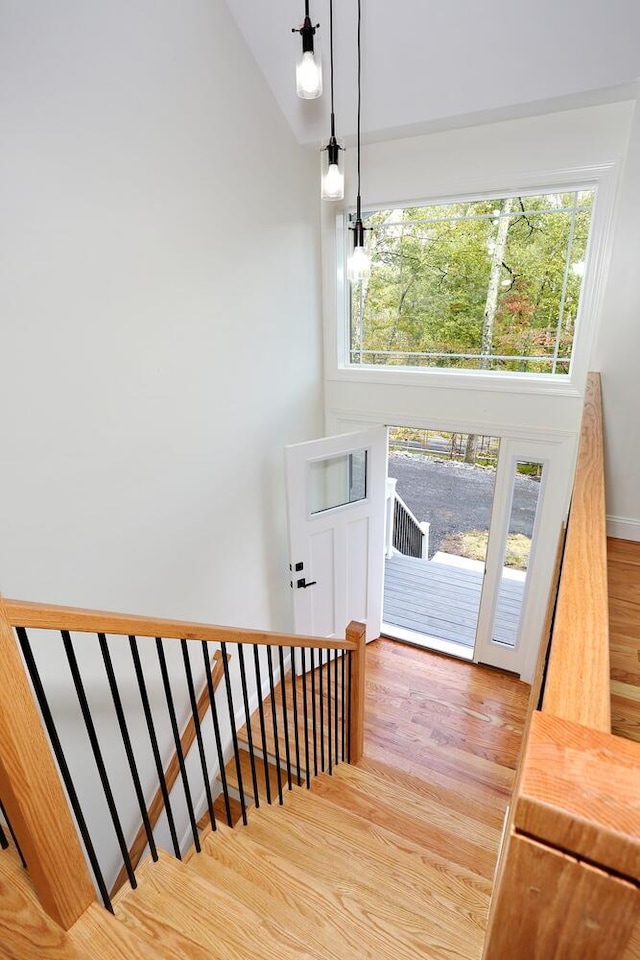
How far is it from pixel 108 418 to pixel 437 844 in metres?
2.50

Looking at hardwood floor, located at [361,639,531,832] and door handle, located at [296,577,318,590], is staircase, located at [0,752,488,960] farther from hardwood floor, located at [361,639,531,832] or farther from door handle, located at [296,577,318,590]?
door handle, located at [296,577,318,590]

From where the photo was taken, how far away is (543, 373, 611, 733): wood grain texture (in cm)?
53

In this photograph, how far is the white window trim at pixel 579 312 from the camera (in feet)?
8.84

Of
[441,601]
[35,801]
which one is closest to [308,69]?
[35,801]

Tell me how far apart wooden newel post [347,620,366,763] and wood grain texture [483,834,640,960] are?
2.04 metres

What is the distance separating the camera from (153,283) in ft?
7.07

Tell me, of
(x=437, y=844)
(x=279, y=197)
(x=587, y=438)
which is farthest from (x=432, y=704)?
(x=279, y=197)

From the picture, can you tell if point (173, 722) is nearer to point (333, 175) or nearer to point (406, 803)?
point (406, 803)

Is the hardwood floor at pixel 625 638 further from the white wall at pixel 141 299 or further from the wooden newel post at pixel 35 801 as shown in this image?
the white wall at pixel 141 299

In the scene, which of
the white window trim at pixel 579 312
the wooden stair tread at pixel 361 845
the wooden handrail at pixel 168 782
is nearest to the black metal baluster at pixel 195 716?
the wooden stair tread at pixel 361 845

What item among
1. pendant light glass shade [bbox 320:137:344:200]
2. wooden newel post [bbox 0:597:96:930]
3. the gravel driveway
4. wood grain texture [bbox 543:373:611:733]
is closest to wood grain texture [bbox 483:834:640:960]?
wood grain texture [bbox 543:373:611:733]

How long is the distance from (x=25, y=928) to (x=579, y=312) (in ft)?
11.8

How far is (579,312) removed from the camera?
292 cm

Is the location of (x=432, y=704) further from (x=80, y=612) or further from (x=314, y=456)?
(x=80, y=612)
